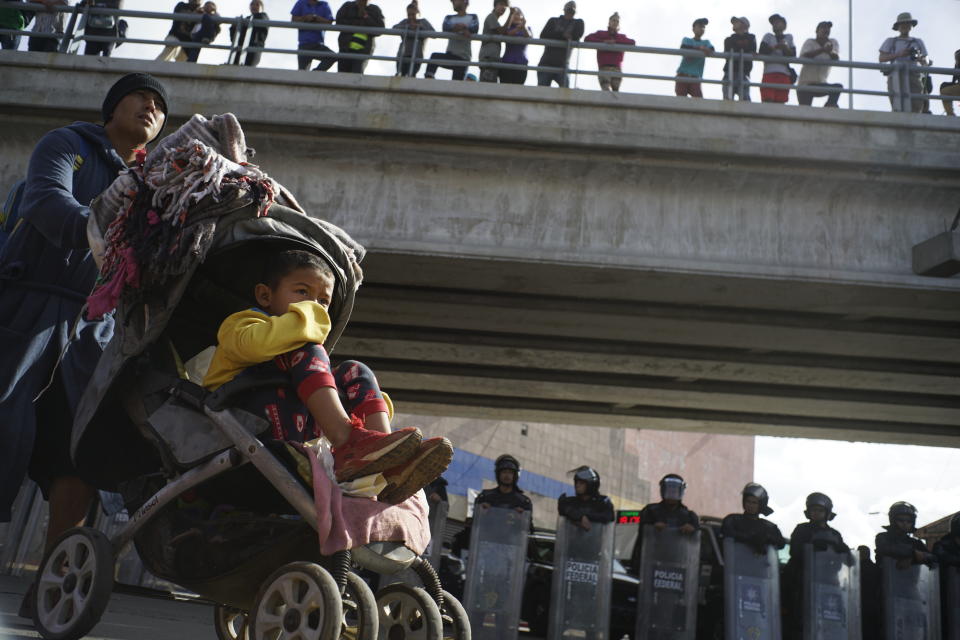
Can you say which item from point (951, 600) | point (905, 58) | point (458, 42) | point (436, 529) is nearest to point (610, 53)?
point (458, 42)

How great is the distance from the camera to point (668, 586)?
10039 millimetres

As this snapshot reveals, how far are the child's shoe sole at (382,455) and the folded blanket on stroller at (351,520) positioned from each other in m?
0.06

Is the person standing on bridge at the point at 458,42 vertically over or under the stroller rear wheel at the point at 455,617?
over

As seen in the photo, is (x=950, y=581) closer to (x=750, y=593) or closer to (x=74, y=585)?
(x=750, y=593)

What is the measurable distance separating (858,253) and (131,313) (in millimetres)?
10249

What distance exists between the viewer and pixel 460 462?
34000 millimetres

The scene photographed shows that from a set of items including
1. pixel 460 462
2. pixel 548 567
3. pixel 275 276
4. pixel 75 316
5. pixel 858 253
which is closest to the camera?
pixel 275 276

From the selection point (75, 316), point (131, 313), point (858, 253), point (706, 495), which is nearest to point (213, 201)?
point (131, 313)

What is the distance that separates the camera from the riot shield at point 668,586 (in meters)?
9.95

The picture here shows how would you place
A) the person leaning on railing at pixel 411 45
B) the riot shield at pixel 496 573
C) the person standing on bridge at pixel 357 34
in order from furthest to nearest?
the person standing on bridge at pixel 357 34 → the person leaning on railing at pixel 411 45 → the riot shield at pixel 496 573

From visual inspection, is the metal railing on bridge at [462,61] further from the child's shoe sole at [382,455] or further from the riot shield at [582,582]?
the child's shoe sole at [382,455]

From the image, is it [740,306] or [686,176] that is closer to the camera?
[686,176]

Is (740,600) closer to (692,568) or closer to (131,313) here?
(692,568)

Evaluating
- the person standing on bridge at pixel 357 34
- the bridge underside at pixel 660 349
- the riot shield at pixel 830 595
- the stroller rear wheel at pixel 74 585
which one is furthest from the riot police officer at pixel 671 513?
the stroller rear wheel at pixel 74 585
